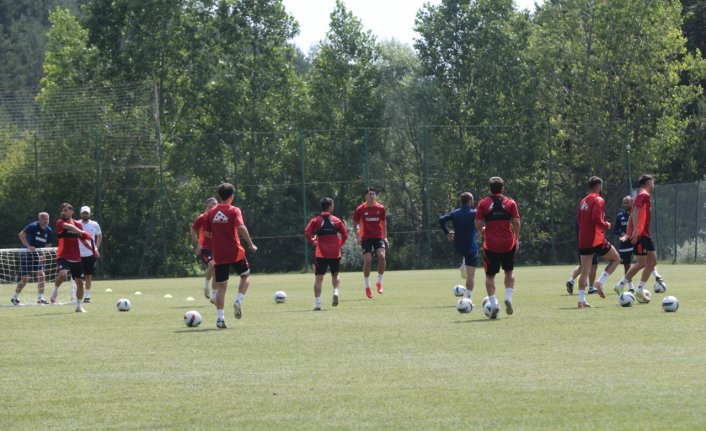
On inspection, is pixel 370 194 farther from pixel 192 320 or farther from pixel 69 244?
pixel 192 320

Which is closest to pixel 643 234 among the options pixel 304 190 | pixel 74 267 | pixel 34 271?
pixel 74 267

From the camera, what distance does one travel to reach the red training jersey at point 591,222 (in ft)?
64.8

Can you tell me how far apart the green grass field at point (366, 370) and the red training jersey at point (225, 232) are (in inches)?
40.3

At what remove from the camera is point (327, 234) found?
21859mm

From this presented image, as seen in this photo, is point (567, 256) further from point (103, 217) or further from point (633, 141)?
point (103, 217)

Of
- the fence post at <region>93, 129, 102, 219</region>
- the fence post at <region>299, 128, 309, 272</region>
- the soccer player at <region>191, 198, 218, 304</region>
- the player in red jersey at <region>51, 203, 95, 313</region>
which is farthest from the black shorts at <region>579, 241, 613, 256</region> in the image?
the fence post at <region>93, 129, 102, 219</region>

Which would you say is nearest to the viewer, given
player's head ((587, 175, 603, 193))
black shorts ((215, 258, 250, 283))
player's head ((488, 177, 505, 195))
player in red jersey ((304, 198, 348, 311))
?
black shorts ((215, 258, 250, 283))

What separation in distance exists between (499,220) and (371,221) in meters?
8.27

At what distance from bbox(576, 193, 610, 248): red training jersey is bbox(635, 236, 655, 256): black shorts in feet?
2.77

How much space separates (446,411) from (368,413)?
553mm

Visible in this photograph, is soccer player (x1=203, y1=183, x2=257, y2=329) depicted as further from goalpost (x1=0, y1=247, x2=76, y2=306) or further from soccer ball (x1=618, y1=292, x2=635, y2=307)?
goalpost (x1=0, y1=247, x2=76, y2=306)

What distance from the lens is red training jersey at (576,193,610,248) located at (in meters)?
19.8

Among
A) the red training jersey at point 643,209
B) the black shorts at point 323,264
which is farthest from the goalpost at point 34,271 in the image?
the red training jersey at point 643,209

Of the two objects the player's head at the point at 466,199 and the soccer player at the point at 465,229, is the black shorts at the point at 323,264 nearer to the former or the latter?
the soccer player at the point at 465,229
